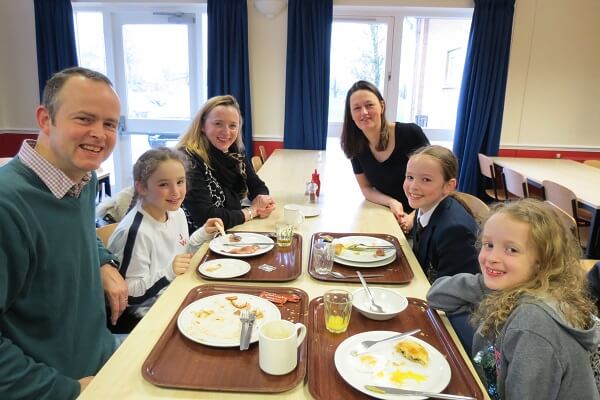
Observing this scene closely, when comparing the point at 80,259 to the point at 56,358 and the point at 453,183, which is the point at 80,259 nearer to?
the point at 56,358

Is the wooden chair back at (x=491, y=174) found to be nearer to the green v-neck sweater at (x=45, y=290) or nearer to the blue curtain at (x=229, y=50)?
the blue curtain at (x=229, y=50)

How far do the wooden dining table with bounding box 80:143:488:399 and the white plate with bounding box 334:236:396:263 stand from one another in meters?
0.08

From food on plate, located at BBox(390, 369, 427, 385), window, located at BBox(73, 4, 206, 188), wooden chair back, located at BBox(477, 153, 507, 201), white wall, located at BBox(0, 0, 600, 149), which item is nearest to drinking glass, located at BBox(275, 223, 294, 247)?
food on plate, located at BBox(390, 369, 427, 385)

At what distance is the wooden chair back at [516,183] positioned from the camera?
11.6 feet

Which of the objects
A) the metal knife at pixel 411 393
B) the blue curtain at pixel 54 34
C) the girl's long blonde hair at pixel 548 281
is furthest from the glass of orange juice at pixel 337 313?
the blue curtain at pixel 54 34

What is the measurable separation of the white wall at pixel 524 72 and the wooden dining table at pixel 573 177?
19.1 inches

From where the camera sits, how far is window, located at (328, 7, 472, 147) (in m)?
4.74

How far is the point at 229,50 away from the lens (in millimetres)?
4559

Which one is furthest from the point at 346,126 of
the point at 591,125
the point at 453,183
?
the point at 591,125

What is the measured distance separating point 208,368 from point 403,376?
0.43 metres

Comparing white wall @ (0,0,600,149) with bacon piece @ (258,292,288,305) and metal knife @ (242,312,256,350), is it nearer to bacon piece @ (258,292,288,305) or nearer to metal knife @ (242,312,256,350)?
bacon piece @ (258,292,288,305)

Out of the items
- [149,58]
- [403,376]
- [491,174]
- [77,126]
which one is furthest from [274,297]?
[149,58]

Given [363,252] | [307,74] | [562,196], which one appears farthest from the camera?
[307,74]

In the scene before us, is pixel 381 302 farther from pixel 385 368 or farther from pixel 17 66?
pixel 17 66
